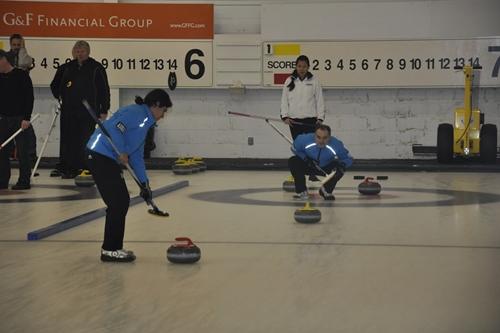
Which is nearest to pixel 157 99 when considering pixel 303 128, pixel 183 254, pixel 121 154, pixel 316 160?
pixel 121 154

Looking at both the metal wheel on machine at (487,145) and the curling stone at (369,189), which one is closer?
the curling stone at (369,189)

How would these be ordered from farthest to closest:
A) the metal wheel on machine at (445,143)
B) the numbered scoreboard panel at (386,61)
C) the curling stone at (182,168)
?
the numbered scoreboard panel at (386,61), the metal wheel on machine at (445,143), the curling stone at (182,168)

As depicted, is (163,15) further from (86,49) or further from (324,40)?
(86,49)

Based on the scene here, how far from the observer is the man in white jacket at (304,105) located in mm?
10672

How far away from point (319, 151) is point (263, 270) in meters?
4.19

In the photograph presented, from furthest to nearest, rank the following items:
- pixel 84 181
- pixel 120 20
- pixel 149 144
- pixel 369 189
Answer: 1. pixel 149 144
2. pixel 120 20
3. pixel 84 181
4. pixel 369 189

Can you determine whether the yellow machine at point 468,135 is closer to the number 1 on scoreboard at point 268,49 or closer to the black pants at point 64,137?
the number 1 on scoreboard at point 268,49

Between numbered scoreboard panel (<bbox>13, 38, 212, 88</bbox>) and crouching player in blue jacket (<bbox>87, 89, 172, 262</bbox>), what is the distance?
9081 mm

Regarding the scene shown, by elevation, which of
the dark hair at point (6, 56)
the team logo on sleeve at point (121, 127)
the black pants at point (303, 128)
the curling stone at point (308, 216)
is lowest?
the curling stone at point (308, 216)

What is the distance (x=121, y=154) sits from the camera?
5.20m

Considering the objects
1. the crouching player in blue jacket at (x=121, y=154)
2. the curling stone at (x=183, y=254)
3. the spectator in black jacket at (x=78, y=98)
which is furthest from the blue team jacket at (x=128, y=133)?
the spectator in black jacket at (x=78, y=98)

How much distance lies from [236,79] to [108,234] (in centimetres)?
928

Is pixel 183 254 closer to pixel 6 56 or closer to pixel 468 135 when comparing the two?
pixel 6 56

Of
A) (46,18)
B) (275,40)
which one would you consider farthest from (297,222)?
(46,18)
